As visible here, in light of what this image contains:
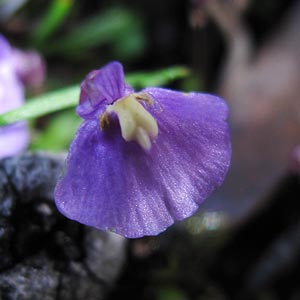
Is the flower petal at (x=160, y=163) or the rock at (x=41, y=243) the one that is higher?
the flower petal at (x=160, y=163)

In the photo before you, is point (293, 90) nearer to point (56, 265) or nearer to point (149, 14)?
point (149, 14)

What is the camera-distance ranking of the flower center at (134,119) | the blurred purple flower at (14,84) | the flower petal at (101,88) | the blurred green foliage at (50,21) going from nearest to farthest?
the flower petal at (101,88) → the flower center at (134,119) → the blurred purple flower at (14,84) → the blurred green foliage at (50,21)

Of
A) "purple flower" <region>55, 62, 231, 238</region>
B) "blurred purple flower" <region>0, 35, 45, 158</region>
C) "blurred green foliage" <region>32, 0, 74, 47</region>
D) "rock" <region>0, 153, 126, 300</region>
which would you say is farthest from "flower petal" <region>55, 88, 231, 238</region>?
"blurred green foliage" <region>32, 0, 74, 47</region>

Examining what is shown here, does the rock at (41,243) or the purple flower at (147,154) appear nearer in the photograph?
the purple flower at (147,154)

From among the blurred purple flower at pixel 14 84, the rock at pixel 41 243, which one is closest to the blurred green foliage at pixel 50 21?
the blurred purple flower at pixel 14 84

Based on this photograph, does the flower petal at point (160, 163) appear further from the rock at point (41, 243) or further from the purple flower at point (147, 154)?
the rock at point (41, 243)

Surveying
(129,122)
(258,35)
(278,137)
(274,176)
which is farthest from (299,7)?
(129,122)

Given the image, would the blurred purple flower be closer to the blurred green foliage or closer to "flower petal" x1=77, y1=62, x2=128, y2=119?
the blurred green foliage
